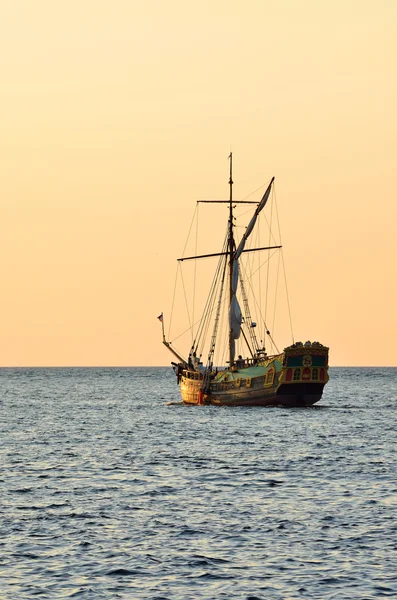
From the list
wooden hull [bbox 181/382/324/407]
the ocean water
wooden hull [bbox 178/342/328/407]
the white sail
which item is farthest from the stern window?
the ocean water

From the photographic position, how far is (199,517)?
35.2 metres

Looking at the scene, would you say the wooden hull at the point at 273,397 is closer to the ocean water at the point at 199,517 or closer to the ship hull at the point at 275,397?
the ship hull at the point at 275,397

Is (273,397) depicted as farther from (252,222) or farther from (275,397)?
(252,222)

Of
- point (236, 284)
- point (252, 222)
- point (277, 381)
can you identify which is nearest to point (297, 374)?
point (277, 381)

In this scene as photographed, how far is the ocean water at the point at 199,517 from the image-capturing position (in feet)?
86.7

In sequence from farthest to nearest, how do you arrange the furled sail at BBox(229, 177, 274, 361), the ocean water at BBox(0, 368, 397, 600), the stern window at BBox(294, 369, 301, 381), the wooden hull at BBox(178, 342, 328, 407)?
1. the furled sail at BBox(229, 177, 274, 361)
2. the stern window at BBox(294, 369, 301, 381)
3. the wooden hull at BBox(178, 342, 328, 407)
4. the ocean water at BBox(0, 368, 397, 600)

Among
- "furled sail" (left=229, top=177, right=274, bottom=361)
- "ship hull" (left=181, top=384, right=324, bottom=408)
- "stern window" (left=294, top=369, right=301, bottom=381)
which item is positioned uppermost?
"furled sail" (left=229, top=177, right=274, bottom=361)

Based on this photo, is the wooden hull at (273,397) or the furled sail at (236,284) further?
the furled sail at (236,284)

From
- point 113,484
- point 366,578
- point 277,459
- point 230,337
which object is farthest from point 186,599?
point 230,337

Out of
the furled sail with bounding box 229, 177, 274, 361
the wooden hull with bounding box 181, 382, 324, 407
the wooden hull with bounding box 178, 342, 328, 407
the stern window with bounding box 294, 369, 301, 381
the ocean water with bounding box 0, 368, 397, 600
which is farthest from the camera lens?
the furled sail with bounding box 229, 177, 274, 361

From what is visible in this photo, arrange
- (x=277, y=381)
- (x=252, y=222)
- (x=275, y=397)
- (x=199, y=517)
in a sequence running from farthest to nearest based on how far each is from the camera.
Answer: (x=252, y=222) < (x=275, y=397) < (x=277, y=381) < (x=199, y=517)

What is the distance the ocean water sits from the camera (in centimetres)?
2642

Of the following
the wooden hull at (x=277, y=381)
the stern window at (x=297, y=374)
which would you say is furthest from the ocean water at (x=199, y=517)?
the stern window at (x=297, y=374)

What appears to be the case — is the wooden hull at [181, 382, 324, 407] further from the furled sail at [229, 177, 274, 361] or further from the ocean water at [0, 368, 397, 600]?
the ocean water at [0, 368, 397, 600]
